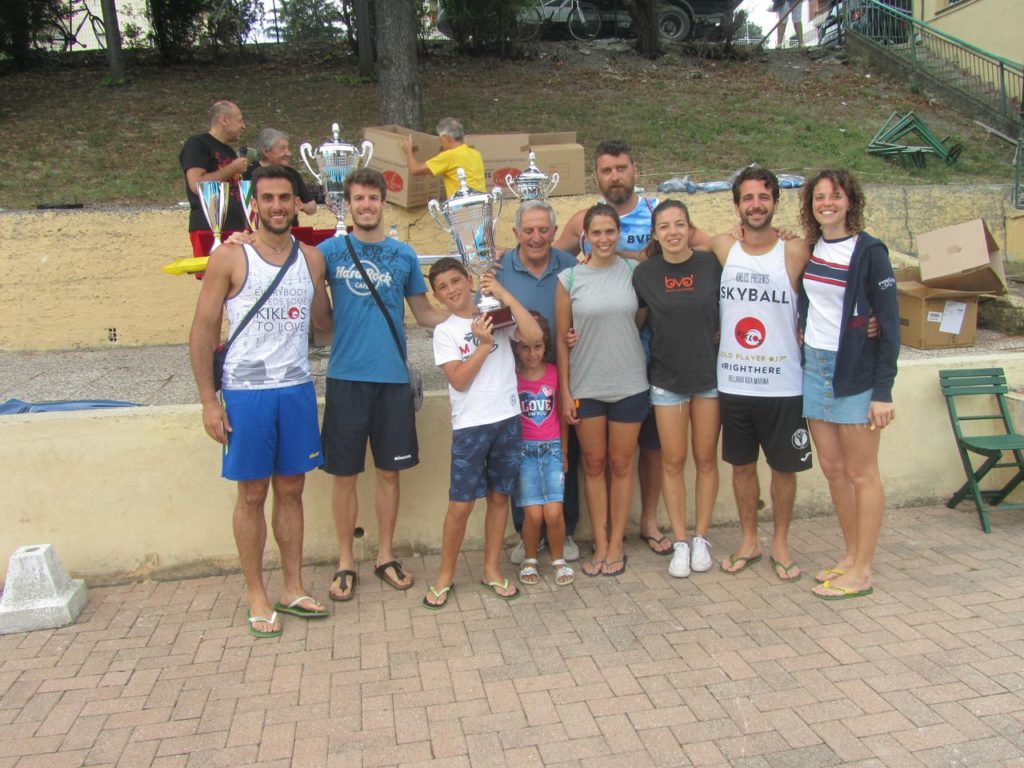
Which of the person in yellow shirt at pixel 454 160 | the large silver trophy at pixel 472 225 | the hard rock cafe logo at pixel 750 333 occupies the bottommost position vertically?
the hard rock cafe logo at pixel 750 333

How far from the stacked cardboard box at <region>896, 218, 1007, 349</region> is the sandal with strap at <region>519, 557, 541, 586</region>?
13.1 ft

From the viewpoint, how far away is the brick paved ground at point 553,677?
270 centimetres

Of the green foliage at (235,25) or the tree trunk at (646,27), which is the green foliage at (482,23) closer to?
the tree trunk at (646,27)

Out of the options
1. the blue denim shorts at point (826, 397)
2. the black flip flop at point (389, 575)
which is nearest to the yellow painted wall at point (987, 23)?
the blue denim shorts at point (826, 397)

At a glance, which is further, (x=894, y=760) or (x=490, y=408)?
(x=490, y=408)

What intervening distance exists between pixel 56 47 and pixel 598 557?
17205 mm

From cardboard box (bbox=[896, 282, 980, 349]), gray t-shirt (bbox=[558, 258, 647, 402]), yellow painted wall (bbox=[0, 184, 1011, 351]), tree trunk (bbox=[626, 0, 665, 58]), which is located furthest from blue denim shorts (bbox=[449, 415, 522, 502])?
tree trunk (bbox=[626, 0, 665, 58])

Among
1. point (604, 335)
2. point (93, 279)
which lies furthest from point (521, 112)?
point (604, 335)

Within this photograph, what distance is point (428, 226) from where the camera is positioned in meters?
8.05

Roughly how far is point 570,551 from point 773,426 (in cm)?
122

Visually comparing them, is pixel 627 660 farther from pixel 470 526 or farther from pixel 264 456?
pixel 264 456

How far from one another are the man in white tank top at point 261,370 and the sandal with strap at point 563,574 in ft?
4.16

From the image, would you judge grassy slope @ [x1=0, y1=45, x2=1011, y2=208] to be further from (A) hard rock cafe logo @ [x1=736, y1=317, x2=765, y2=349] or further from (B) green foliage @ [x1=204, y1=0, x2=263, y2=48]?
(A) hard rock cafe logo @ [x1=736, y1=317, x2=765, y2=349]

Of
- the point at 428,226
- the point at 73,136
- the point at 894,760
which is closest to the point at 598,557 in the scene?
the point at 894,760
